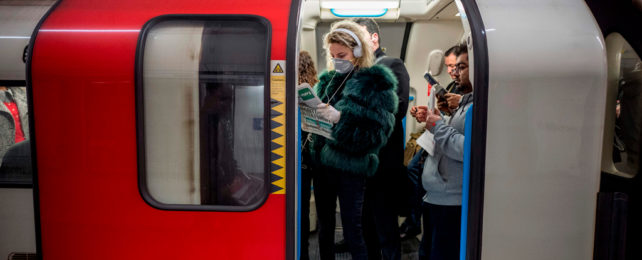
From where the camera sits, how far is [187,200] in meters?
1.90

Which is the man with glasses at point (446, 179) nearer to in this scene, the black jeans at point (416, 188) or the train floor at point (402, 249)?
the black jeans at point (416, 188)

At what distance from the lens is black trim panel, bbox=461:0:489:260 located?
1.74 m

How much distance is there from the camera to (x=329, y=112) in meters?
2.26

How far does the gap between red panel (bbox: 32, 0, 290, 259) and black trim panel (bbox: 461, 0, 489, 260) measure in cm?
89

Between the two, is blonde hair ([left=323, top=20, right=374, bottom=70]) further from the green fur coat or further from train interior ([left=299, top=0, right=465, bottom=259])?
train interior ([left=299, top=0, right=465, bottom=259])

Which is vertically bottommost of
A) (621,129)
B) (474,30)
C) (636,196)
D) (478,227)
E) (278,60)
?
(478,227)

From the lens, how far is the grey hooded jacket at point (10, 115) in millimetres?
2016

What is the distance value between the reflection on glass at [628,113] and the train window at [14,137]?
3.02 metres

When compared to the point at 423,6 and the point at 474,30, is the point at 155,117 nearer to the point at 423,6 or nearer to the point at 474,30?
the point at 474,30

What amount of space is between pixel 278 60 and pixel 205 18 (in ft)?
1.47

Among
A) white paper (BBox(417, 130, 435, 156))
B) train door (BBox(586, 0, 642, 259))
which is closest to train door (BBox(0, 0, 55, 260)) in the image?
white paper (BBox(417, 130, 435, 156))

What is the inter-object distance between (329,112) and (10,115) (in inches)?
66.7

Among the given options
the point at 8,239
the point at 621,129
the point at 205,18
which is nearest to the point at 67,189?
the point at 8,239

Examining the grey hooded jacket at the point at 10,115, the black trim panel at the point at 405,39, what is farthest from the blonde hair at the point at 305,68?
the black trim panel at the point at 405,39
